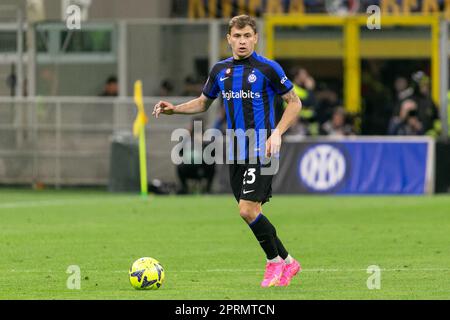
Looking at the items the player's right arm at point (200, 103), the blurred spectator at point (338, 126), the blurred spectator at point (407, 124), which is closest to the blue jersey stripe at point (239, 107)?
the player's right arm at point (200, 103)

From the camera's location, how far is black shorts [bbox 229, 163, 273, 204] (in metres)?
11.5

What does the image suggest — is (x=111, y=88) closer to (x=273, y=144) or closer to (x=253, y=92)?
(x=253, y=92)

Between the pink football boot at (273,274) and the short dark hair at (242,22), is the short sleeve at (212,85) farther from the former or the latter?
the pink football boot at (273,274)

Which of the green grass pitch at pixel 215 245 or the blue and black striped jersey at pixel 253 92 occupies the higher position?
the blue and black striped jersey at pixel 253 92

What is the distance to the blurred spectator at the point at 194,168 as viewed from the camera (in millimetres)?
25047

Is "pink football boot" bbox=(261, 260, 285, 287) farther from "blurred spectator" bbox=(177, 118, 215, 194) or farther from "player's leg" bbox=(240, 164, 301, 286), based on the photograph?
"blurred spectator" bbox=(177, 118, 215, 194)

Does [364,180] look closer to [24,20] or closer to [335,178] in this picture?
[335,178]

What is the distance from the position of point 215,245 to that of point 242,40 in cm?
467

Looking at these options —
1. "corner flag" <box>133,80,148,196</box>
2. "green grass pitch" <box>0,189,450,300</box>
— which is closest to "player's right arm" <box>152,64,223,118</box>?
"green grass pitch" <box>0,189,450,300</box>

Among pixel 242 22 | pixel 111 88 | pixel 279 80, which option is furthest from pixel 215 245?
pixel 111 88

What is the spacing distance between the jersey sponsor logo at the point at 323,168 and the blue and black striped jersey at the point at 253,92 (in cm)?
1330

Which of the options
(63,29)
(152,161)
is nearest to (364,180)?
(152,161)

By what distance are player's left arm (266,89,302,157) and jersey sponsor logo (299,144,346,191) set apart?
13.3 metres

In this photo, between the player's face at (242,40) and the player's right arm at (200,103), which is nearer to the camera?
the player's face at (242,40)
